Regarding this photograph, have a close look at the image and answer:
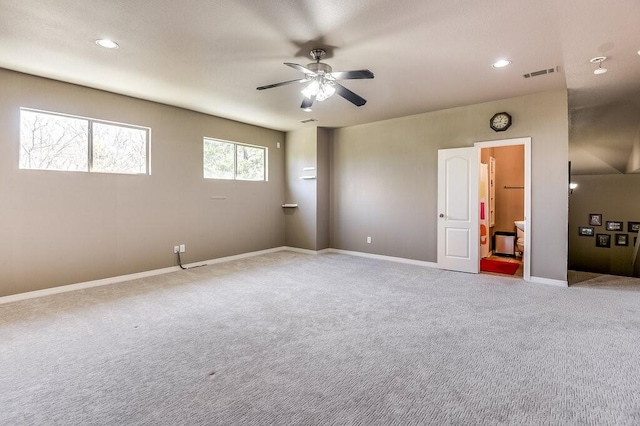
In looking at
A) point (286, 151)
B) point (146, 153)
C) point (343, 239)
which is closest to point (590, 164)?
point (343, 239)

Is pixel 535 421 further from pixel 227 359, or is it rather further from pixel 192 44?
pixel 192 44

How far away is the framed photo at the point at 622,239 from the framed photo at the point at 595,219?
41cm

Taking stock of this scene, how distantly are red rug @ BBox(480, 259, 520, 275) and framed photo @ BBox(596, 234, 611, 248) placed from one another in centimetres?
275

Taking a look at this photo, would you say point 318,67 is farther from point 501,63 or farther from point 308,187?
point 308,187

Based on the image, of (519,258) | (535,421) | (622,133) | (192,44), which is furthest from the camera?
(519,258)

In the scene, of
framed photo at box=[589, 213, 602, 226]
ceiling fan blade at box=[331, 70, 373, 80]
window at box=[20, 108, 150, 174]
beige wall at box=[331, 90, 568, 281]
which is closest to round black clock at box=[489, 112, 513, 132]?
beige wall at box=[331, 90, 568, 281]

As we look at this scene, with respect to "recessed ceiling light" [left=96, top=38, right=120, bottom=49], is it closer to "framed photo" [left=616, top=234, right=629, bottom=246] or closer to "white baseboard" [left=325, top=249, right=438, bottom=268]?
"white baseboard" [left=325, top=249, right=438, bottom=268]

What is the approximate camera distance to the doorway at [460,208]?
518 centimetres

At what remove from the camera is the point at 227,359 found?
246 cm

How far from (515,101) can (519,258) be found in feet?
11.1

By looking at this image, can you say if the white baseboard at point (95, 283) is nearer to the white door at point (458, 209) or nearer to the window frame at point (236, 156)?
the window frame at point (236, 156)

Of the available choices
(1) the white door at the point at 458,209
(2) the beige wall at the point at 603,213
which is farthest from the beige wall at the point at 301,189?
(2) the beige wall at the point at 603,213

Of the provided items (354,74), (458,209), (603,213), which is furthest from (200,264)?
(603,213)

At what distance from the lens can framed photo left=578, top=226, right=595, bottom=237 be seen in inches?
282
